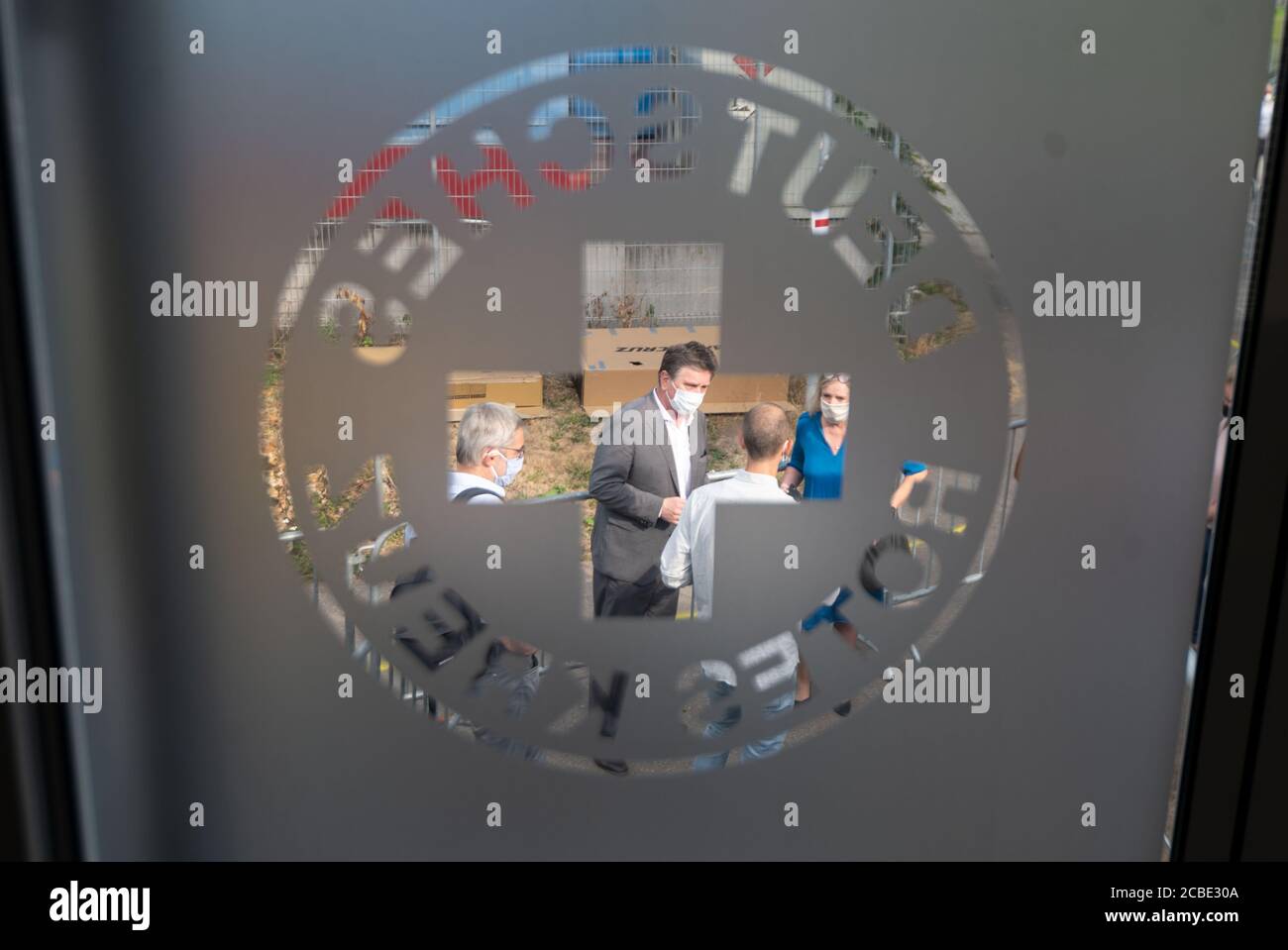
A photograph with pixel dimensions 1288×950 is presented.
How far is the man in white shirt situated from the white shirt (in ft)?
1.09

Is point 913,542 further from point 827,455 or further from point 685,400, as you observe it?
point 685,400

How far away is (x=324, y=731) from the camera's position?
1.94m

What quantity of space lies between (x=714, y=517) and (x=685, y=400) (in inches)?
9.0

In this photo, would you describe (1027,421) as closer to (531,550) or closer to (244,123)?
(531,550)

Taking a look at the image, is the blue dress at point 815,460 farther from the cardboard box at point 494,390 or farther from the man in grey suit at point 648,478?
the cardboard box at point 494,390

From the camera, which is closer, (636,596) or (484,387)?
(484,387)

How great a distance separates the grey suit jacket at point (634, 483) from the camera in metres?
1.83

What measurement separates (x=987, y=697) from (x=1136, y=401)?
63 centimetres

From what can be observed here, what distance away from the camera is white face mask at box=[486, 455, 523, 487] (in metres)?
1.82

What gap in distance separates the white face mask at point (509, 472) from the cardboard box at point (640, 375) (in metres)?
0.16

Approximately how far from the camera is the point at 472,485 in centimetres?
183

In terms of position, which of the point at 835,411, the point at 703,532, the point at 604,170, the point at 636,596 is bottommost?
the point at 636,596

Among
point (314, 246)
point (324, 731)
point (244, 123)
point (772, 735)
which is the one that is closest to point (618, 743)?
point (772, 735)

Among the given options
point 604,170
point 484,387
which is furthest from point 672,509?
point 604,170
